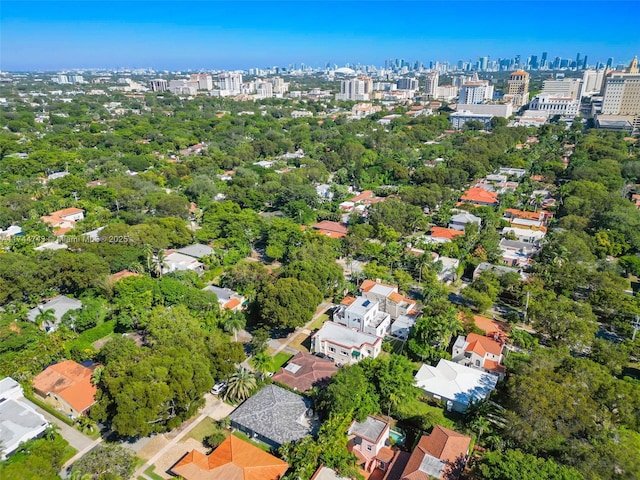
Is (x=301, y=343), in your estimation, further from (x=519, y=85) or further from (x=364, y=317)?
(x=519, y=85)

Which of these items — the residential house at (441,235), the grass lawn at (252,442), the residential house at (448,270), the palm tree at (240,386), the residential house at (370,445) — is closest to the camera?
the residential house at (370,445)

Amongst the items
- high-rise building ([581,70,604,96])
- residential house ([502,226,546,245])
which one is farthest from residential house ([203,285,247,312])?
high-rise building ([581,70,604,96])

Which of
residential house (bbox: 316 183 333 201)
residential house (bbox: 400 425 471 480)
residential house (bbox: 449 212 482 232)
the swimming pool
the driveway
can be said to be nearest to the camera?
residential house (bbox: 400 425 471 480)

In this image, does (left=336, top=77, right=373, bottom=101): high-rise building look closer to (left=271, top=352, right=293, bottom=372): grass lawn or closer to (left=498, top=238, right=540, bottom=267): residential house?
→ (left=498, top=238, right=540, bottom=267): residential house

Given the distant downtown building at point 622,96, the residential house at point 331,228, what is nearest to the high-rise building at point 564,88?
the distant downtown building at point 622,96

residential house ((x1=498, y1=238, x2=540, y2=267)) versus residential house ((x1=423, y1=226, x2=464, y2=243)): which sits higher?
residential house ((x1=423, y1=226, x2=464, y2=243))

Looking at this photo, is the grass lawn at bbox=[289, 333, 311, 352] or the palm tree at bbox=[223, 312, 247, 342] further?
the grass lawn at bbox=[289, 333, 311, 352]

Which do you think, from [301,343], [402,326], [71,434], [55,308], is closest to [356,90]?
[402,326]

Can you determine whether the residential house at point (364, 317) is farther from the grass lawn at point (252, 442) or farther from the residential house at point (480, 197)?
the residential house at point (480, 197)
